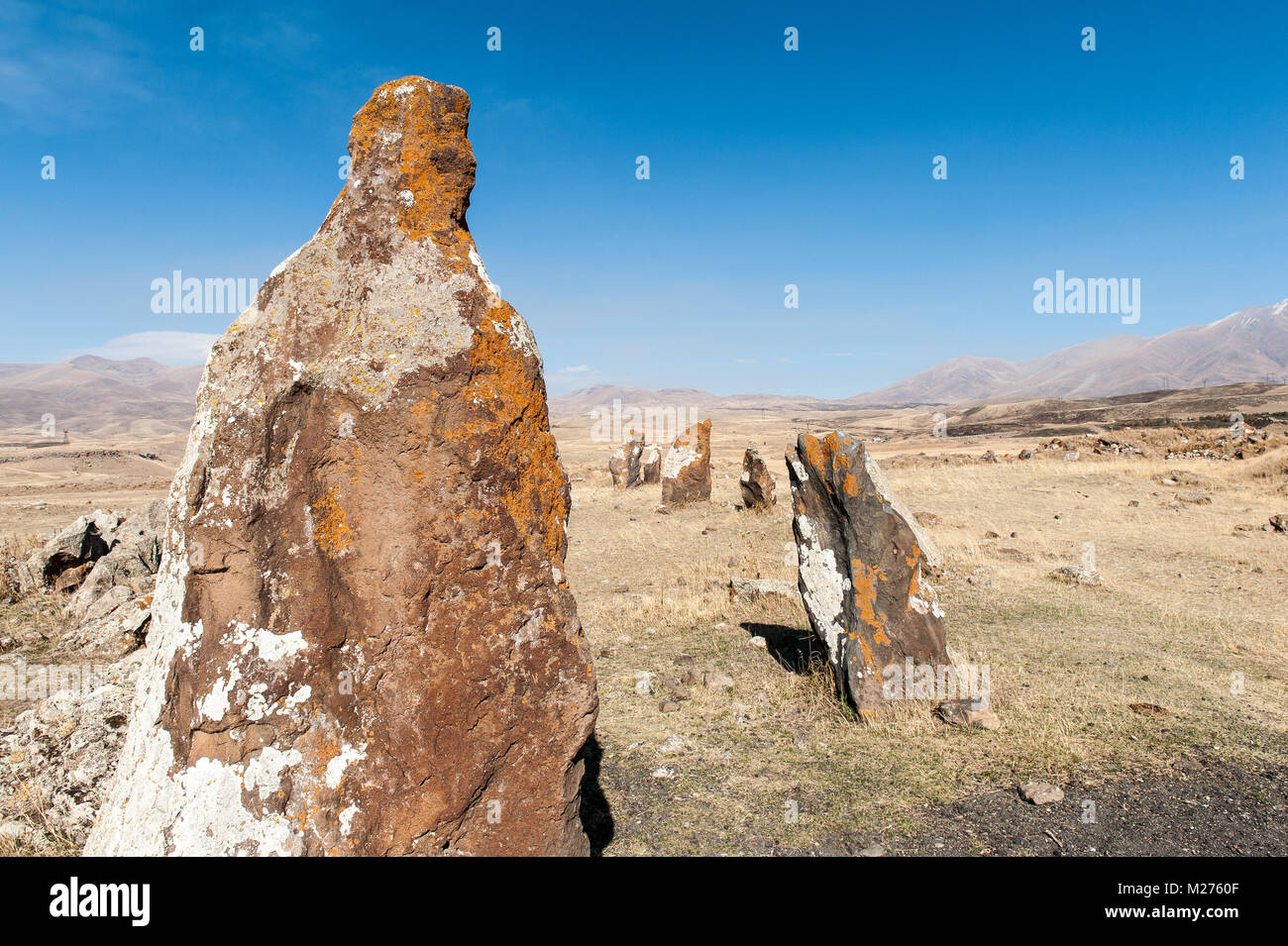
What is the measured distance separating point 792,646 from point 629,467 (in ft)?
58.3

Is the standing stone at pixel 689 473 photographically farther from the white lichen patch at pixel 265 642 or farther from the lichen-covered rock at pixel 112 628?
the white lichen patch at pixel 265 642

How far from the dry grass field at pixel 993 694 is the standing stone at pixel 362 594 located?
2.00 m

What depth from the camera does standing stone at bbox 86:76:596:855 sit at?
308cm

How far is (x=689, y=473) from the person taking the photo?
20.8 m

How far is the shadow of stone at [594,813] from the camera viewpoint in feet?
15.7

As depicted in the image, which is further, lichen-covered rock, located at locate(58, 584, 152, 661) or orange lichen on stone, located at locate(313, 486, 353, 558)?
lichen-covered rock, located at locate(58, 584, 152, 661)

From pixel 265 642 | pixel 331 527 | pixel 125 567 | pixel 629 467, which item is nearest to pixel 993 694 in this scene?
pixel 331 527

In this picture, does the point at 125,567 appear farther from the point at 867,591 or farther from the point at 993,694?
the point at 993,694

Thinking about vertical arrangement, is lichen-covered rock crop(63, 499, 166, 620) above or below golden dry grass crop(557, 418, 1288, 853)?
above

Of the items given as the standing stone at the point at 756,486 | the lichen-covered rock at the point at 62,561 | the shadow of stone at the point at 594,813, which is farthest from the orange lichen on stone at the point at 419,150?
the standing stone at the point at 756,486

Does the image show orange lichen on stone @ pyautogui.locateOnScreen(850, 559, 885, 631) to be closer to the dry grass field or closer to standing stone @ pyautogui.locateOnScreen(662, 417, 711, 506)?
the dry grass field

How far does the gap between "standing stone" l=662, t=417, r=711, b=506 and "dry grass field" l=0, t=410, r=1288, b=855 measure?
431cm

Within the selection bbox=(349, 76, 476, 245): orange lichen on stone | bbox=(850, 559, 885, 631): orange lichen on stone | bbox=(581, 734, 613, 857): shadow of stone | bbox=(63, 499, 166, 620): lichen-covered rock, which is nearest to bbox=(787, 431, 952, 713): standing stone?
bbox=(850, 559, 885, 631): orange lichen on stone
